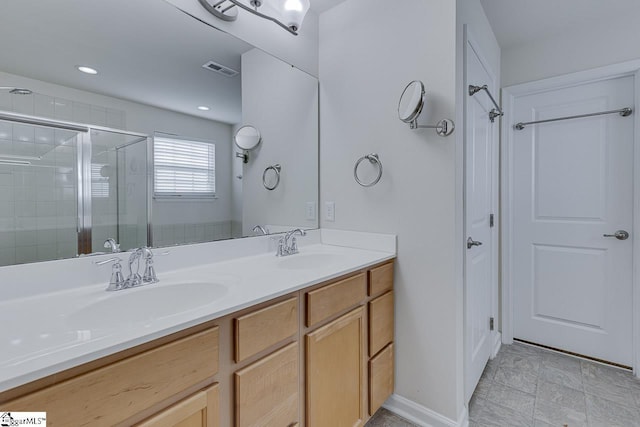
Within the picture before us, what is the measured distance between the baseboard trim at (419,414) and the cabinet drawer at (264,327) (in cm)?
95

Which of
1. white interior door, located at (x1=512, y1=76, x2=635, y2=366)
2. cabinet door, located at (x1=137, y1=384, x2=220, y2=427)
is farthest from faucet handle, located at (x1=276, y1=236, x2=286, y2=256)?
white interior door, located at (x1=512, y1=76, x2=635, y2=366)

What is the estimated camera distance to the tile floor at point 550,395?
1571mm

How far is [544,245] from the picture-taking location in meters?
2.30

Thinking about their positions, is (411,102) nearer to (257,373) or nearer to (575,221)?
(257,373)

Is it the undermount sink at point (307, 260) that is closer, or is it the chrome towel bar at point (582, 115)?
the undermount sink at point (307, 260)

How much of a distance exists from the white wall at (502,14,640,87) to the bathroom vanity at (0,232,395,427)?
193 centimetres

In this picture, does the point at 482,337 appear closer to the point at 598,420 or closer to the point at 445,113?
the point at 598,420

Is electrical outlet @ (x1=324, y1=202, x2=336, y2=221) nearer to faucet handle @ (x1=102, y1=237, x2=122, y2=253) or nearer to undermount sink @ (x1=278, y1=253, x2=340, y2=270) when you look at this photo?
undermount sink @ (x1=278, y1=253, x2=340, y2=270)

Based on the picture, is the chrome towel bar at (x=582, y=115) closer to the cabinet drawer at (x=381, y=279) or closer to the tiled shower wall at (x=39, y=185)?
the cabinet drawer at (x=381, y=279)

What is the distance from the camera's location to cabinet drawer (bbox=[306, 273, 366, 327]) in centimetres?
114

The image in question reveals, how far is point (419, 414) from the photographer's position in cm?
155

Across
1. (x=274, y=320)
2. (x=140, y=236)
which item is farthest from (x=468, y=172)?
(x=140, y=236)

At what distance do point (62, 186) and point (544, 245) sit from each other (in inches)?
114

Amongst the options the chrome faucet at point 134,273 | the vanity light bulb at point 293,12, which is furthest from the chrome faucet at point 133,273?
the vanity light bulb at point 293,12
